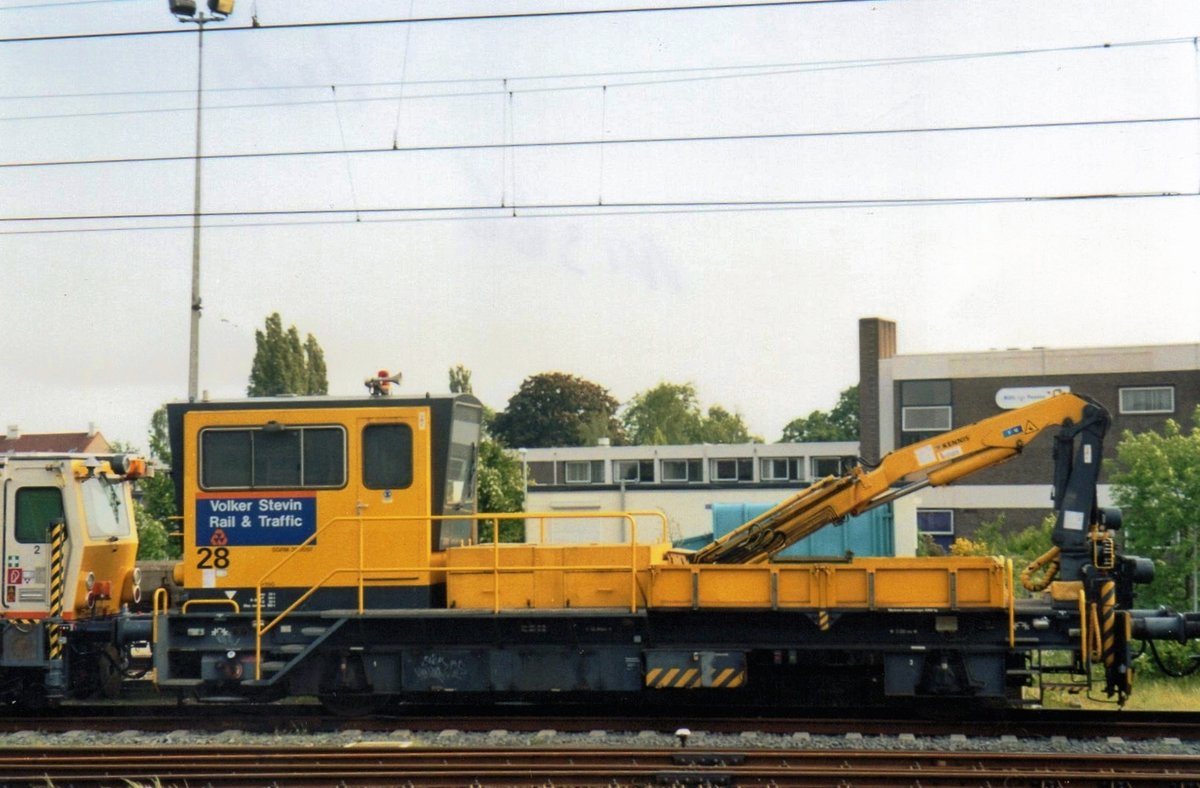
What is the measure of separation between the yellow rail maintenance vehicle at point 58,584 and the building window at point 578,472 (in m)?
43.0

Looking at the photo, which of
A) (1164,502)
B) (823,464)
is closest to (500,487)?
(1164,502)

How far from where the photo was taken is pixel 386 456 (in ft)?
43.3

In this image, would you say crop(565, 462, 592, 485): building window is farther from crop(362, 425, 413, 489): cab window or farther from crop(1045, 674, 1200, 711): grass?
crop(362, 425, 413, 489): cab window

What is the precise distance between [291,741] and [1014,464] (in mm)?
33364

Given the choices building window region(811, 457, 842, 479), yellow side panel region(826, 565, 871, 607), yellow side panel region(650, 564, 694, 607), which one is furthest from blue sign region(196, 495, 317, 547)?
building window region(811, 457, 842, 479)

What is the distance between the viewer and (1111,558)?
1235cm

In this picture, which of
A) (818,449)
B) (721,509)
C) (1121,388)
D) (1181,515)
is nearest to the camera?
(1181,515)

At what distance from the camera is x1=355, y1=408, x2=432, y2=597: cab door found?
13.1m

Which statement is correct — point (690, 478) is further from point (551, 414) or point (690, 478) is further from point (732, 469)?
point (551, 414)

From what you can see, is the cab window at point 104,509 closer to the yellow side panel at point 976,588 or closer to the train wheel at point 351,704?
the train wheel at point 351,704

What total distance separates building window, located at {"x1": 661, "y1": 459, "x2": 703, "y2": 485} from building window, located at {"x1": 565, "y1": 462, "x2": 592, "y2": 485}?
4289 mm

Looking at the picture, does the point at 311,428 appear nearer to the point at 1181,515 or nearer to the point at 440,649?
the point at 440,649

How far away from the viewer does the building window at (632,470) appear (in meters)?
55.6

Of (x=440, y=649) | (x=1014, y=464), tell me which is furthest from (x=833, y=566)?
(x=1014, y=464)
